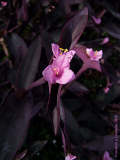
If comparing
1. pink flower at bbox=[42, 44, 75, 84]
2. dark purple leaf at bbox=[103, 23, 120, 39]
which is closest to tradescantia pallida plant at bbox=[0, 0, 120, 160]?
pink flower at bbox=[42, 44, 75, 84]

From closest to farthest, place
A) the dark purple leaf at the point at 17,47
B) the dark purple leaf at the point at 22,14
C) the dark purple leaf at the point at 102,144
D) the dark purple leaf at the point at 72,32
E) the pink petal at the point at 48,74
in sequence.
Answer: the pink petal at the point at 48,74 < the dark purple leaf at the point at 72,32 < the dark purple leaf at the point at 102,144 < the dark purple leaf at the point at 17,47 < the dark purple leaf at the point at 22,14

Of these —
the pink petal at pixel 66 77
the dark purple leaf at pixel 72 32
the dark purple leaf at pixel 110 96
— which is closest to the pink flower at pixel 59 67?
the pink petal at pixel 66 77

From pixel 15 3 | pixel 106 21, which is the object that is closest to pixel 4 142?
pixel 15 3

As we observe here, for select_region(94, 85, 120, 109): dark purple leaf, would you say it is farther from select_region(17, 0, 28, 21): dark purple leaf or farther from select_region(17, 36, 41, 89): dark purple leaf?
select_region(17, 0, 28, 21): dark purple leaf

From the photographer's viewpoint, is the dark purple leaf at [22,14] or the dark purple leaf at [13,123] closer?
the dark purple leaf at [13,123]

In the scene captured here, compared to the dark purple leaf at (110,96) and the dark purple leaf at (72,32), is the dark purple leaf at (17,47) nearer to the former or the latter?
the dark purple leaf at (72,32)

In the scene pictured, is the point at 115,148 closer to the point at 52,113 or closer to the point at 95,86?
the point at 52,113

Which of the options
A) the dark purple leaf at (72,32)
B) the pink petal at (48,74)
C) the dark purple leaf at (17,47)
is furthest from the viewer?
the dark purple leaf at (17,47)

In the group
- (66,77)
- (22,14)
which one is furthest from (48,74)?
(22,14)
